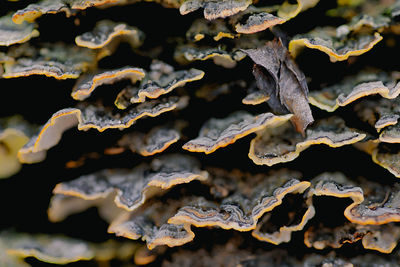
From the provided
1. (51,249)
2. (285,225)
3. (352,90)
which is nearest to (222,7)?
(352,90)

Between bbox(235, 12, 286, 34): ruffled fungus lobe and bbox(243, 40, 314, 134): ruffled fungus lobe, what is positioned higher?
bbox(235, 12, 286, 34): ruffled fungus lobe

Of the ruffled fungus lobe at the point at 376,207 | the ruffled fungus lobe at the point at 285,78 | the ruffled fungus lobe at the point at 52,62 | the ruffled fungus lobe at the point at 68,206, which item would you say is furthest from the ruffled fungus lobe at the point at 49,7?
the ruffled fungus lobe at the point at 376,207

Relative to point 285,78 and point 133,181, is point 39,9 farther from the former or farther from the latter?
point 285,78

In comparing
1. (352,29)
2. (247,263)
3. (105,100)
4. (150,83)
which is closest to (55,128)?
(105,100)

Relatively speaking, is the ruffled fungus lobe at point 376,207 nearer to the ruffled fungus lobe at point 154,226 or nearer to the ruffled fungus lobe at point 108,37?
the ruffled fungus lobe at point 154,226

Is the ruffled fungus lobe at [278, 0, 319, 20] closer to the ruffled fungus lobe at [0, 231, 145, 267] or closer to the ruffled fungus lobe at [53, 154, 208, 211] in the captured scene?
the ruffled fungus lobe at [53, 154, 208, 211]

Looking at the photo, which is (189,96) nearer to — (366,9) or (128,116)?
(128,116)

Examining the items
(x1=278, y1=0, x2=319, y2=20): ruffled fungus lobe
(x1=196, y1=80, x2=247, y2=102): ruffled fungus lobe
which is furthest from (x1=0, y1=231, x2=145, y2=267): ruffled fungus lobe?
(x1=278, y1=0, x2=319, y2=20): ruffled fungus lobe
